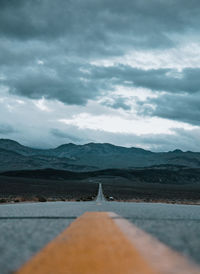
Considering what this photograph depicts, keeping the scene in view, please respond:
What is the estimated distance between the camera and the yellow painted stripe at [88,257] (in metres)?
2.25

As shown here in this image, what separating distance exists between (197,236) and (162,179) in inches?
7635

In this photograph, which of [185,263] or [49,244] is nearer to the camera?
[185,263]

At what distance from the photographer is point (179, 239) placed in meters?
3.62

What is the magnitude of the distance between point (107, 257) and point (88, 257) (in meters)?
0.13

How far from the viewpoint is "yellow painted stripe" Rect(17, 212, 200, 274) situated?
2244 mm

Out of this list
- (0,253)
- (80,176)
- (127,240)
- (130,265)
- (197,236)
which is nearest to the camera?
(130,265)

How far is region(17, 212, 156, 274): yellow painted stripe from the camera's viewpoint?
2.25m

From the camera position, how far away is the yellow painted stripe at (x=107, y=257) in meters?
2.24

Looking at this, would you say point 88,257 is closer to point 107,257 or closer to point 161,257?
point 107,257

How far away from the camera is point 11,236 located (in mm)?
3857

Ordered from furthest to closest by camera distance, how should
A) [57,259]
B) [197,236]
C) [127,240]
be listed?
[197,236]
[127,240]
[57,259]

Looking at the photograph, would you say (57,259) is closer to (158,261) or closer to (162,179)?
(158,261)

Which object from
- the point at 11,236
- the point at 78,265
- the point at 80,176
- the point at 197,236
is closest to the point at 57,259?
the point at 78,265

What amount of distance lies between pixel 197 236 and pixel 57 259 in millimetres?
1702
